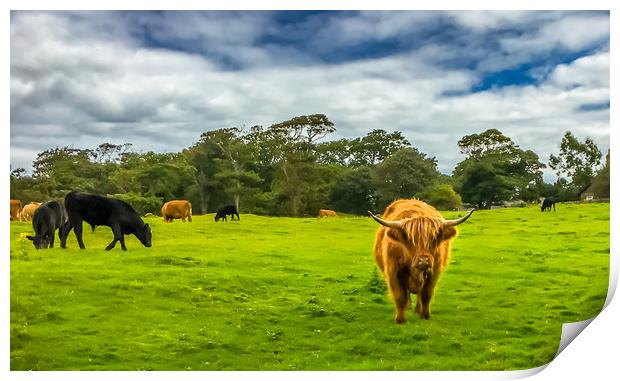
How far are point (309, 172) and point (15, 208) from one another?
124 inches

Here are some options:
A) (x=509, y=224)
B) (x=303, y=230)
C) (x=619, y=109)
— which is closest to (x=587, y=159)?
(x=619, y=109)

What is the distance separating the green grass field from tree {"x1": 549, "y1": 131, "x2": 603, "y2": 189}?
0.35 m

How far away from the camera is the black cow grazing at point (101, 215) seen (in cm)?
754

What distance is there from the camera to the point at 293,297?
24.1 feet

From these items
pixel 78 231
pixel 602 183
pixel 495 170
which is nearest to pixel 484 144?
pixel 495 170

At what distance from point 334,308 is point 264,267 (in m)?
0.88

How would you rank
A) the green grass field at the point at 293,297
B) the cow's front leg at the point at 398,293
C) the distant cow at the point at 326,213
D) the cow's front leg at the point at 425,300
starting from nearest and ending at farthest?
the green grass field at the point at 293,297
the cow's front leg at the point at 398,293
the cow's front leg at the point at 425,300
the distant cow at the point at 326,213

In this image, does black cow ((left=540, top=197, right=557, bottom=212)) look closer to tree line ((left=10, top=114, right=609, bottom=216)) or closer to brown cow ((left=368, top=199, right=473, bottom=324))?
tree line ((left=10, top=114, right=609, bottom=216))

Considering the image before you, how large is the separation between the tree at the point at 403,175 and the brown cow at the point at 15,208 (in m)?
3.76

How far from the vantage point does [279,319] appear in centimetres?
722

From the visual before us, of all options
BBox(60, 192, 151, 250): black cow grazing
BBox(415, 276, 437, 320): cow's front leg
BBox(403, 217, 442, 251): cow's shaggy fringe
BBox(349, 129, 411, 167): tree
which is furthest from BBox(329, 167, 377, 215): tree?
BBox(60, 192, 151, 250): black cow grazing

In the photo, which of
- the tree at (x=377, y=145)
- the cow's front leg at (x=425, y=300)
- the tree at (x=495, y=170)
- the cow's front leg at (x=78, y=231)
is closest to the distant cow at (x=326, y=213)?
the tree at (x=377, y=145)

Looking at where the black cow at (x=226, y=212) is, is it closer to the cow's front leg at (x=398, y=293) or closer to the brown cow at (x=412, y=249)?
the brown cow at (x=412, y=249)

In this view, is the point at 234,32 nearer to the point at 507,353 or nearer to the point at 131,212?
the point at 131,212
